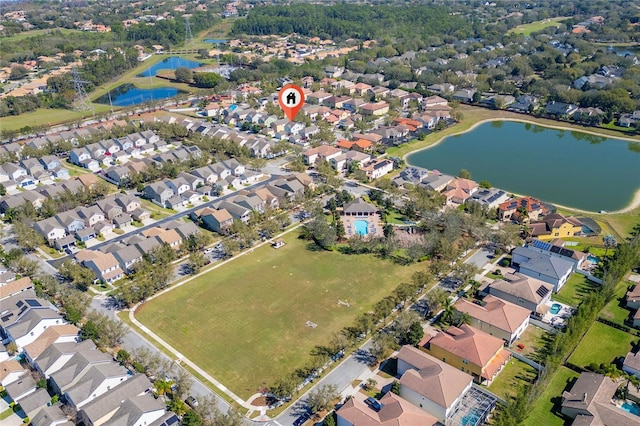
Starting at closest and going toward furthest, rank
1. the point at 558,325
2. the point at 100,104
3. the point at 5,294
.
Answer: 1. the point at 558,325
2. the point at 5,294
3. the point at 100,104

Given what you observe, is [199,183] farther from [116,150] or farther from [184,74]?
[184,74]

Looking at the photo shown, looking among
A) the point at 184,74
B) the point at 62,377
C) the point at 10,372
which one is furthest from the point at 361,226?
the point at 184,74

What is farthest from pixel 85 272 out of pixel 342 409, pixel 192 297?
pixel 342 409

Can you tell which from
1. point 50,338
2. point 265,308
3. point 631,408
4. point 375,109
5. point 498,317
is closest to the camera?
point 631,408

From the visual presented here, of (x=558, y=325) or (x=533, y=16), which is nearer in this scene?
(x=558, y=325)

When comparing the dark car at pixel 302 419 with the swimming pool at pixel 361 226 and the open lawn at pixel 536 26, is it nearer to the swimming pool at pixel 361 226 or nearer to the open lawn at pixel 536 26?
the swimming pool at pixel 361 226

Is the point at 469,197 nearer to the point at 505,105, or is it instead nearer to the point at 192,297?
the point at 192,297

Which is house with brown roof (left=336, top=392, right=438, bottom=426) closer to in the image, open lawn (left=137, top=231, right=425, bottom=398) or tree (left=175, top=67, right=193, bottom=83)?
open lawn (left=137, top=231, right=425, bottom=398)

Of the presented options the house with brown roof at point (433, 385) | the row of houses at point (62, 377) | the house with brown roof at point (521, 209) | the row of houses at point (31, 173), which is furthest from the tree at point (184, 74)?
the house with brown roof at point (433, 385)
